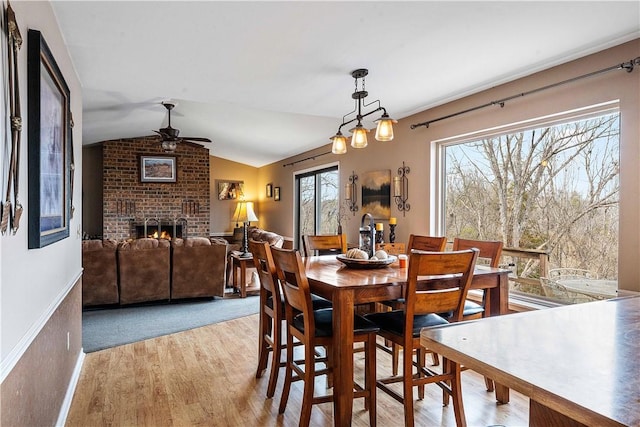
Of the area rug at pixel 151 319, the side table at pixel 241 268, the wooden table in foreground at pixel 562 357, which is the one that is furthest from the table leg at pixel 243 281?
the wooden table in foreground at pixel 562 357

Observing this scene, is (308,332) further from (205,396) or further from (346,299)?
(205,396)

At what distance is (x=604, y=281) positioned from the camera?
275 cm

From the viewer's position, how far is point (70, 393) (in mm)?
2502

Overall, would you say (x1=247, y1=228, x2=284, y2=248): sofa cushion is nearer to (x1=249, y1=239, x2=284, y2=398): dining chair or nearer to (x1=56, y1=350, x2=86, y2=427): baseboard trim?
(x1=249, y1=239, x2=284, y2=398): dining chair

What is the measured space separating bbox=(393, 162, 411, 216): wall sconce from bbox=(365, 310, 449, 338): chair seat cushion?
217 centimetres

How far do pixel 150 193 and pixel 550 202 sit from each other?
761 centimetres

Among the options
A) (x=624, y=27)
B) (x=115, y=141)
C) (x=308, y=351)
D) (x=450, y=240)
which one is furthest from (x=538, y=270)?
(x=115, y=141)

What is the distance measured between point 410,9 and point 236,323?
10.7 feet

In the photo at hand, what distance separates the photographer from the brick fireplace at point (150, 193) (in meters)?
8.22

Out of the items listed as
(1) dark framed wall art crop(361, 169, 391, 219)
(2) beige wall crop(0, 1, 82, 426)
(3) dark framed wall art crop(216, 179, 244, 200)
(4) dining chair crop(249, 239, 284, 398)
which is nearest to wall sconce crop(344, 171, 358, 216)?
(1) dark framed wall art crop(361, 169, 391, 219)

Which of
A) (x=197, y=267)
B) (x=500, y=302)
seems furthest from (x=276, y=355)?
(x=197, y=267)

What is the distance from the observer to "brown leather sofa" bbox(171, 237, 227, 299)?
483 cm

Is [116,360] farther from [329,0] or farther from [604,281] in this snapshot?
[604,281]

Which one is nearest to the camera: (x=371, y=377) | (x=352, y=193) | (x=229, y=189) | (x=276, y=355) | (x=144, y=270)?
(x=371, y=377)
